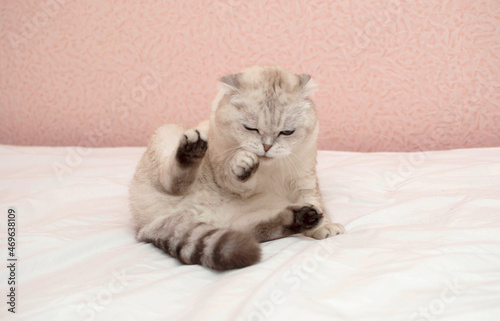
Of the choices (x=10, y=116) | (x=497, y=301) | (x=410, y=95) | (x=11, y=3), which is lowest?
(x=10, y=116)

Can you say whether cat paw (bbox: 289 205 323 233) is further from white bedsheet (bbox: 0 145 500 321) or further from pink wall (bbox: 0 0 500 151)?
pink wall (bbox: 0 0 500 151)

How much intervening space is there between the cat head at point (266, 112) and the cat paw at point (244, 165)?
81 millimetres

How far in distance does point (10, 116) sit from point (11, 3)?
85cm

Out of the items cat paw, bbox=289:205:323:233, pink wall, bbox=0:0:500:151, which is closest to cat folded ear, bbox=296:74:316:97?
cat paw, bbox=289:205:323:233

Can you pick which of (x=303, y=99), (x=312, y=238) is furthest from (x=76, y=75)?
(x=312, y=238)

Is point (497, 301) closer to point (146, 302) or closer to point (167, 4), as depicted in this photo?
point (146, 302)

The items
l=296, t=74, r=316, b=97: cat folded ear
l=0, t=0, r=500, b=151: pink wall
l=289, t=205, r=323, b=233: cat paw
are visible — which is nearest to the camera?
l=289, t=205, r=323, b=233: cat paw

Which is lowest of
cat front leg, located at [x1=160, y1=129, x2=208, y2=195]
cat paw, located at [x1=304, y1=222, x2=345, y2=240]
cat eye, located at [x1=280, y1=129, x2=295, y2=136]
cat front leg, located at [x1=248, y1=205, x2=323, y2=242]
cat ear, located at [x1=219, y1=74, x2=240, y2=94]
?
cat paw, located at [x1=304, y1=222, x2=345, y2=240]

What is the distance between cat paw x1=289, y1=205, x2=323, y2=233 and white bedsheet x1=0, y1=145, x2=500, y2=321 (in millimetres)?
51

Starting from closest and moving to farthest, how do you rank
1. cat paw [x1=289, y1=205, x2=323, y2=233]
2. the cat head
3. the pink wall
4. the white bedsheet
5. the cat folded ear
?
the white bedsheet, cat paw [x1=289, y1=205, x2=323, y2=233], the cat head, the cat folded ear, the pink wall

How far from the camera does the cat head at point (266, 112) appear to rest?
4.96 ft

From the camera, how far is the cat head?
1512 millimetres

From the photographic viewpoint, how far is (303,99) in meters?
1.64

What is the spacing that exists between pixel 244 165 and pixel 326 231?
359 millimetres
